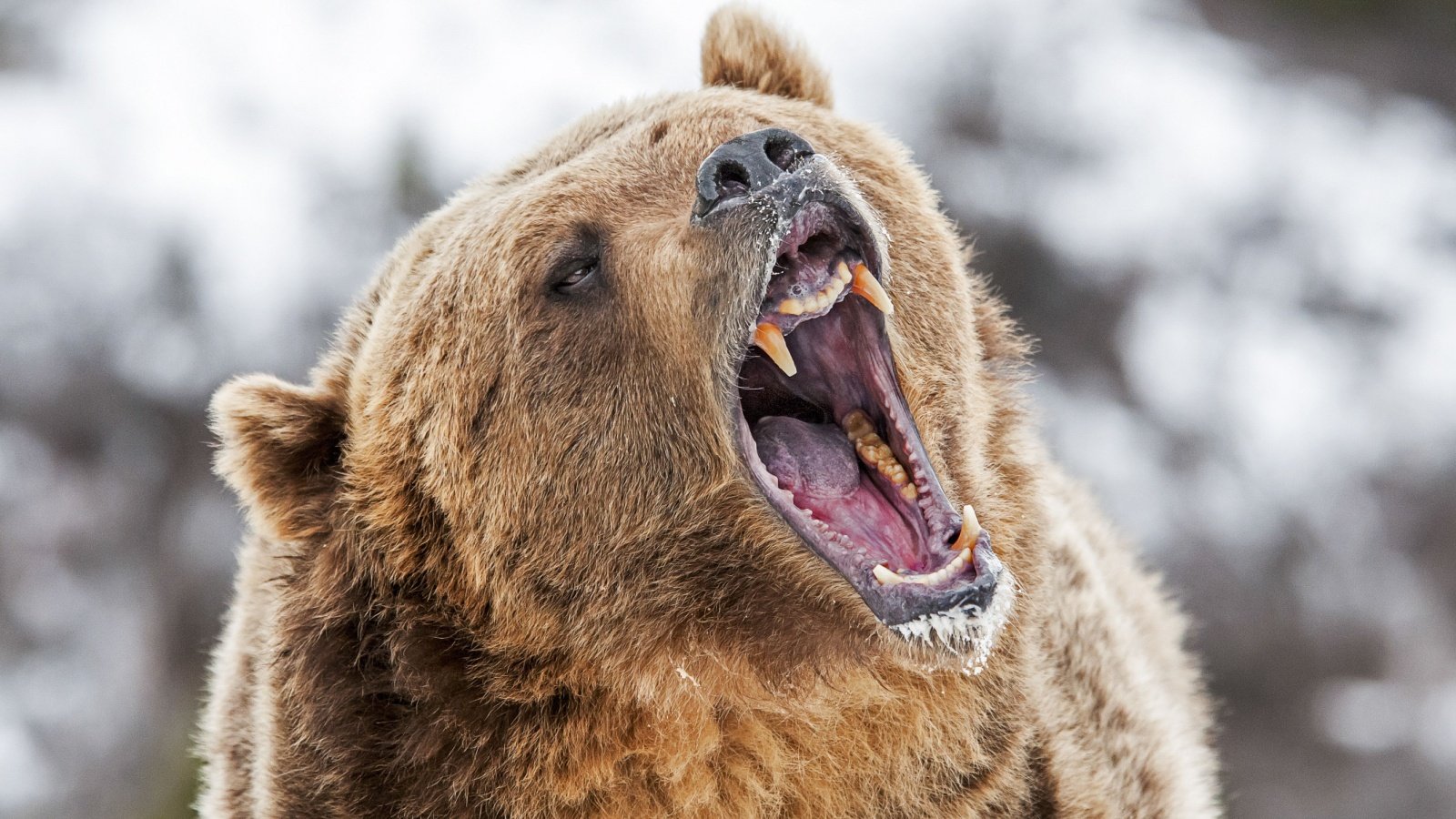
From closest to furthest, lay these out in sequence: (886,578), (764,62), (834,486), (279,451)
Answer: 1. (886,578)
2. (834,486)
3. (279,451)
4. (764,62)

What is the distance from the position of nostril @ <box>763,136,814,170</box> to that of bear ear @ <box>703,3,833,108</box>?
100cm

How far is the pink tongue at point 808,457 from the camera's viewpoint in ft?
11.6

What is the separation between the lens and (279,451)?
364 cm

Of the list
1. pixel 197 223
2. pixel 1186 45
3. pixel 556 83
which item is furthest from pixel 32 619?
pixel 1186 45

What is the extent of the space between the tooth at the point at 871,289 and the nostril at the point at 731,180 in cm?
36

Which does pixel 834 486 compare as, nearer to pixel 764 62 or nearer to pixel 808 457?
pixel 808 457

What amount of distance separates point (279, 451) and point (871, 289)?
1584 mm

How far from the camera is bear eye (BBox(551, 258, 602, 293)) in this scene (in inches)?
136

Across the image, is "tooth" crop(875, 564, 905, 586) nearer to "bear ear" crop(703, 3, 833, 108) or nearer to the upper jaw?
the upper jaw

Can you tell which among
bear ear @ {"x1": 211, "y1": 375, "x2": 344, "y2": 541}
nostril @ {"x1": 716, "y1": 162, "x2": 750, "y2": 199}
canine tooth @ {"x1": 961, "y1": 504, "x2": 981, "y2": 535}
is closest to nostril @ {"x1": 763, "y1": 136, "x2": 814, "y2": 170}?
nostril @ {"x1": 716, "y1": 162, "x2": 750, "y2": 199}

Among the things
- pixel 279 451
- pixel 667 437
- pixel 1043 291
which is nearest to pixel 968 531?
pixel 667 437

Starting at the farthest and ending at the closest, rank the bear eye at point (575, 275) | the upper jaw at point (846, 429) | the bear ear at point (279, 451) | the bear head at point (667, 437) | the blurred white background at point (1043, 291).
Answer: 1. the blurred white background at point (1043, 291)
2. the bear ear at point (279, 451)
3. the bear eye at point (575, 275)
4. the bear head at point (667, 437)
5. the upper jaw at point (846, 429)

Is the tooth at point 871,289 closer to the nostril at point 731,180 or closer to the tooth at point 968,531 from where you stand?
the nostril at point 731,180

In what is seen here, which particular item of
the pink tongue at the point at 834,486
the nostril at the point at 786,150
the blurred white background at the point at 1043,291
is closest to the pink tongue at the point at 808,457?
the pink tongue at the point at 834,486
